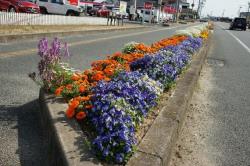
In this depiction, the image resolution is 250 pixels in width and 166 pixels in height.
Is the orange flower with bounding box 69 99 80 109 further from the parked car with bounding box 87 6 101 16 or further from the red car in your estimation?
the parked car with bounding box 87 6 101 16

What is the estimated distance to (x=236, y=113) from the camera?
20.3 ft

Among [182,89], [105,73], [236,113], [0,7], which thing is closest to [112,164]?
[105,73]

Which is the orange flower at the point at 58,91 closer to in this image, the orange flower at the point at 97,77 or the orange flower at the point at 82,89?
the orange flower at the point at 82,89

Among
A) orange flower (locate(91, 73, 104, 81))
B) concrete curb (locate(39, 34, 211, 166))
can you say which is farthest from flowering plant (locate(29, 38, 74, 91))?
orange flower (locate(91, 73, 104, 81))

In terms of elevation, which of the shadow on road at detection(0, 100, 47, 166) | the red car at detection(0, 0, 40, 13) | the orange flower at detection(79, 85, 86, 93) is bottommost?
the shadow on road at detection(0, 100, 47, 166)

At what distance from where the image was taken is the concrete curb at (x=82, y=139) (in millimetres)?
3051

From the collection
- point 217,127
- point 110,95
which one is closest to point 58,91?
point 110,95

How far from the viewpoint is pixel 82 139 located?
11.0 ft

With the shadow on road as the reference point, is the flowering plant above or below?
above

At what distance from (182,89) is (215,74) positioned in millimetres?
4747

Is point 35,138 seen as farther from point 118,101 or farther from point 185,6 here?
point 185,6

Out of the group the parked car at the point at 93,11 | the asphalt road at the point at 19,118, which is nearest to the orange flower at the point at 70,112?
the asphalt road at the point at 19,118

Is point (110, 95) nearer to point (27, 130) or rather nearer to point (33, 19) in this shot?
point (27, 130)

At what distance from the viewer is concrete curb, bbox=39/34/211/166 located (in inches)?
120
